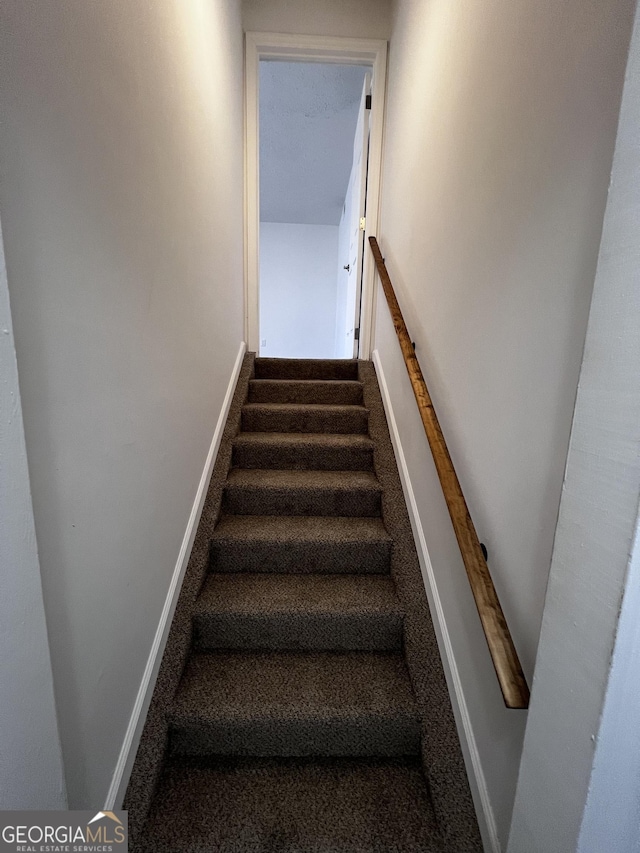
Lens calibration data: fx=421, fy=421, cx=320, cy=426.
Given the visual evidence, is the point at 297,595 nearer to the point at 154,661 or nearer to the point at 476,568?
the point at 154,661

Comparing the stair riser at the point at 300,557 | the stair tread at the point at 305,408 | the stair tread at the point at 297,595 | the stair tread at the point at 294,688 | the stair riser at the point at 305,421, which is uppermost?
the stair tread at the point at 305,408

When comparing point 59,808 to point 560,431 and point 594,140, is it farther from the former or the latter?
point 594,140

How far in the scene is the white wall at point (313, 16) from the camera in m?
2.50

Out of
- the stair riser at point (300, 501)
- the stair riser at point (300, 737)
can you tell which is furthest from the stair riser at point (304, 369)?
the stair riser at point (300, 737)

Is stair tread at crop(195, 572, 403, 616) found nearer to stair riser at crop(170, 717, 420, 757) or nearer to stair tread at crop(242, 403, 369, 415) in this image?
stair riser at crop(170, 717, 420, 757)

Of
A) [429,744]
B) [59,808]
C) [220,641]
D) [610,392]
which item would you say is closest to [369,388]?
[220,641]

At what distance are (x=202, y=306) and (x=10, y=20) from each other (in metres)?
1.18

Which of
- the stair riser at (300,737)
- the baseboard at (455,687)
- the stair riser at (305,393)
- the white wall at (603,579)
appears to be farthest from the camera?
the stair riser at (305,393)

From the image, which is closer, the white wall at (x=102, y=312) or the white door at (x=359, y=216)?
the white wall at (x=102, y=312)

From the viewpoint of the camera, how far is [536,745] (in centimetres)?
74

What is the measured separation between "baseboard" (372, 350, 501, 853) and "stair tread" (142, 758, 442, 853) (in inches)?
5.7

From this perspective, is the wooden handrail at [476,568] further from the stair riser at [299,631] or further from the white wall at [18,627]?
the white wall at [18,627]

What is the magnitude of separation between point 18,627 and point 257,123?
10.1 ft

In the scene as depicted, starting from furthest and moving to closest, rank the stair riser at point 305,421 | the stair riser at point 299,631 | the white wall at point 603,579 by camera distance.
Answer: the stair riser at point 305,421 → the stair riser at point 299,631 → the white wall at point 603,579
